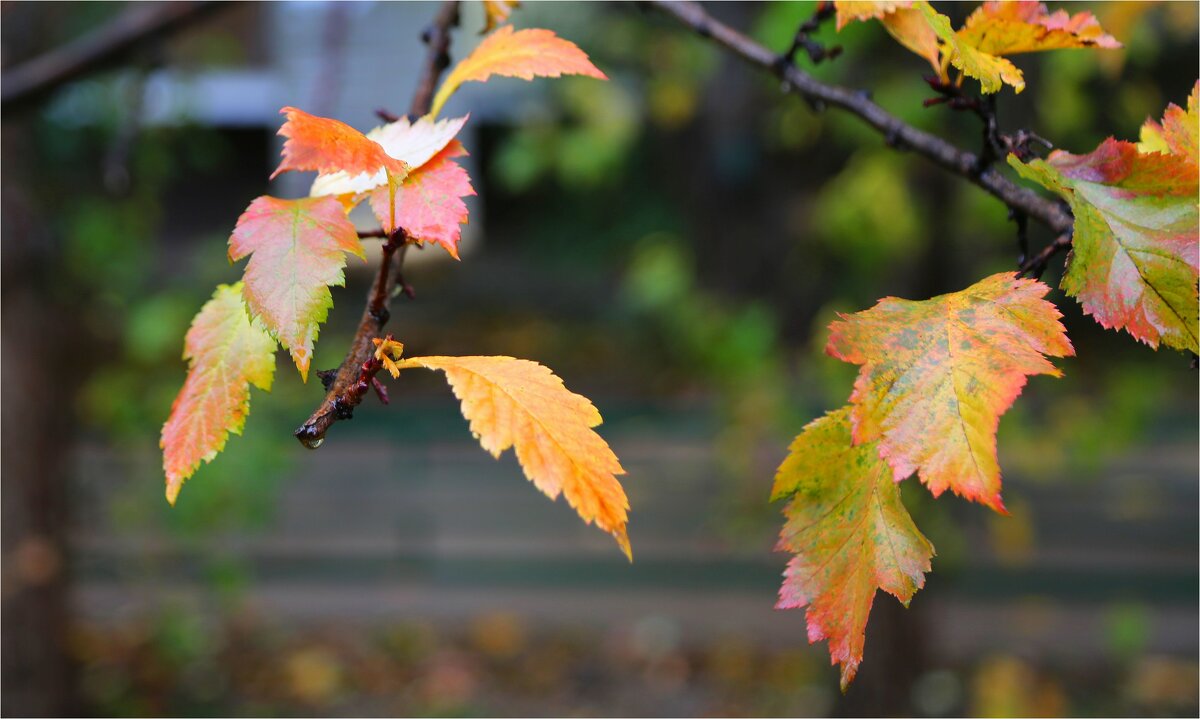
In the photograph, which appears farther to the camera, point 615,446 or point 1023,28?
point 615,446

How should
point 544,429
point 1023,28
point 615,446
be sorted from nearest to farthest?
point 544,429 → point 1023,28 → point 615,446

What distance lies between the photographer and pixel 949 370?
0.40 meters

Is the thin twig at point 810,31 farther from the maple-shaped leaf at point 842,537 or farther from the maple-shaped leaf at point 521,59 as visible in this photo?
the maple-shaped leaf at point 842,537

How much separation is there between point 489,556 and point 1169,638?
2496mm

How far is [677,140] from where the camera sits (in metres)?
4.08

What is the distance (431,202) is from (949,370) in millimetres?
238

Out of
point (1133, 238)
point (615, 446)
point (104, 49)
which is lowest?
point (615, 446)

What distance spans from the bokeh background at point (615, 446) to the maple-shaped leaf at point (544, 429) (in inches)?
34.1

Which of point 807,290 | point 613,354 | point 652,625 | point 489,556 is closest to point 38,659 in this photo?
point 489,556

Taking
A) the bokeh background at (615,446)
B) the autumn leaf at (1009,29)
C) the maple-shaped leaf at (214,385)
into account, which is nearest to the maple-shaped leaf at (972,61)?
A: the autumn leaf at (1009,29)

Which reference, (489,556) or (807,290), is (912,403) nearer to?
(807,290)

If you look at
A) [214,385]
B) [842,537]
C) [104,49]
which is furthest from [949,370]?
[104,49]

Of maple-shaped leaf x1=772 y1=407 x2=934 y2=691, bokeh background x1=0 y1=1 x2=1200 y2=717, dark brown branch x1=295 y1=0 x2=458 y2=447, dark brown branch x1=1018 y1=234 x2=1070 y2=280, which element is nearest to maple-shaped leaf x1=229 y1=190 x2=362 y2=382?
dark brown branch x1=295 y1=0 x2=458 y2=447

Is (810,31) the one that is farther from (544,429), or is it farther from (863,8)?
(544,429)
